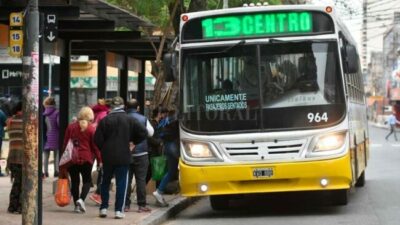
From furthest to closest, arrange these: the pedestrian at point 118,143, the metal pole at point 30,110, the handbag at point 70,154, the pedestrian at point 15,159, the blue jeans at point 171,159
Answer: the blue jeans at point 171,159
the handbag at point 70,154
the pedestrian at point 15,159
the pedestrian at point 118,143
the metal pole at point 30,110

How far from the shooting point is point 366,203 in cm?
1338

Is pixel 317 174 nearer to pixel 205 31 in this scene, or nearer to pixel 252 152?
pixel 252 152

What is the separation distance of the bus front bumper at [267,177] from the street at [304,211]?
514mm

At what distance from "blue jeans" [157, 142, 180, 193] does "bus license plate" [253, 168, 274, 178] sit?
204cm

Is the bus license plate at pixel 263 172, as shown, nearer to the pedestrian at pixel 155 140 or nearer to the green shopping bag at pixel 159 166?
the pedestrian at pixel 155 140

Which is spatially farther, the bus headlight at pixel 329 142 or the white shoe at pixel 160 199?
the white shoe at pixel 160 199

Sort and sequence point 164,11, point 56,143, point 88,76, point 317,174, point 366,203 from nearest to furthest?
point 317,174, point 366,203, point 56,143, point 164,11, point 88,76

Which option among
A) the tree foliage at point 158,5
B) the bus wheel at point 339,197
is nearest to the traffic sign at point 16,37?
the bus wheel at point 339,197

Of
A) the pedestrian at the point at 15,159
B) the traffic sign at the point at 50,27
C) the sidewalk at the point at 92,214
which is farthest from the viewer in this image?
the pedestrian at the point at 15,159

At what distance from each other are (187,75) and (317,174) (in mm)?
2508

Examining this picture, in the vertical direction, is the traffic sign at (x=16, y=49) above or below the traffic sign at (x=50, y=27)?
below

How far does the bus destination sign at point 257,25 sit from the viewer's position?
37.0ft

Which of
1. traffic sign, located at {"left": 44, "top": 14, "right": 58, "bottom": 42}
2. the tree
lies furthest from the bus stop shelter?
the tree

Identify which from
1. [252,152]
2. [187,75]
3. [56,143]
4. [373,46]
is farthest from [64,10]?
[373,46]
